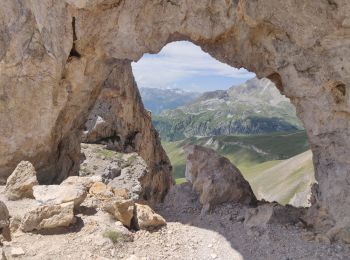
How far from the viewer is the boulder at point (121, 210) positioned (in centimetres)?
2120

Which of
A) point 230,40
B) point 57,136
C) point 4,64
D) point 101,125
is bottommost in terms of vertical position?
point 101,125

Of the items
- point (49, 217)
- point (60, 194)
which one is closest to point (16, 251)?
point (49, 217)

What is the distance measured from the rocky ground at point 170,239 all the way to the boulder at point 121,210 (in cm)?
30

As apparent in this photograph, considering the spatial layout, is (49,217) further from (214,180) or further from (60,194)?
(214,180)

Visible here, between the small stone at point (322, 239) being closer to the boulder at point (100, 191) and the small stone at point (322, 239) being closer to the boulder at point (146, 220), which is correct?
the boulder at point (146, 220)

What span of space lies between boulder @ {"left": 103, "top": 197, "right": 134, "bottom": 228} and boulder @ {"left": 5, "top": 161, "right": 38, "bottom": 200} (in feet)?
14.5

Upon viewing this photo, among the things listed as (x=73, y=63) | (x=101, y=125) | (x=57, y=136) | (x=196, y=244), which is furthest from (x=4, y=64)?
(x=101, y=125)

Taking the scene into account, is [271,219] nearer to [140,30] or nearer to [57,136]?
[140,30]

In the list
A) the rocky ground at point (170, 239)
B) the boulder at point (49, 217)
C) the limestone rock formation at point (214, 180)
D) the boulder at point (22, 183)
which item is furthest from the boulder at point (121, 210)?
the limestone rock formation at point (214, 180)

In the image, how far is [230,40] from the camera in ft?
84.1

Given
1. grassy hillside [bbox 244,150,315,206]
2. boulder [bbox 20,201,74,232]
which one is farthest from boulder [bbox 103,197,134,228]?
grassy hillside [bbox 244,150,315,206]

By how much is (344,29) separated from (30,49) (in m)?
18.0

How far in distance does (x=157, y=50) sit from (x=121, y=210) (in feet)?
32.9

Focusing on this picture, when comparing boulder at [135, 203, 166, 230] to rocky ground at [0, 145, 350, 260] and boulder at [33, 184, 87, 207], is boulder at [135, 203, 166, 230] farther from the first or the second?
boulder at [33, 184, 87, 207]
